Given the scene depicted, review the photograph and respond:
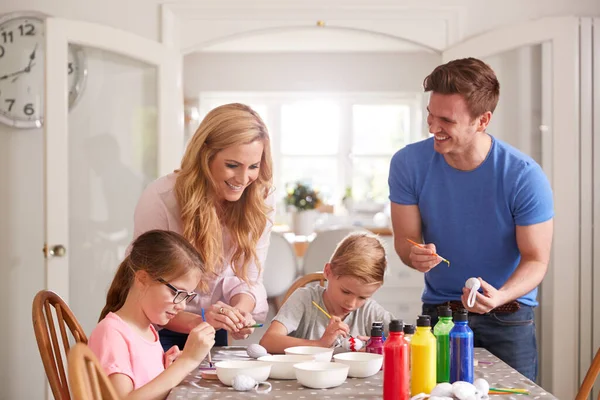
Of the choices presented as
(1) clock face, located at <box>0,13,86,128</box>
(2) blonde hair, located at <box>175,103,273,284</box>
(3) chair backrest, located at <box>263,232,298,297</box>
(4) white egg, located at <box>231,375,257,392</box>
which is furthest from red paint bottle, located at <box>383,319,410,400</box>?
(1) clock face, located at <box>0,13,86,128</box>

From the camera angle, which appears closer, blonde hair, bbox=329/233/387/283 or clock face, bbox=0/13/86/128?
blonde hair, bbox=329/233/387/283

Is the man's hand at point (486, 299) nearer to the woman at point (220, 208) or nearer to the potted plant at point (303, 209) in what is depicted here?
the woman at point (220, 208)

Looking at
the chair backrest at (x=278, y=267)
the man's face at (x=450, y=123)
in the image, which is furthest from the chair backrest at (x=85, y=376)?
the chair backrest at (x=278, y=267)

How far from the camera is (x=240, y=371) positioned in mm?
1748

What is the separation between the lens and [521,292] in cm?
221

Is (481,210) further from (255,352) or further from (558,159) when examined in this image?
(558,159)

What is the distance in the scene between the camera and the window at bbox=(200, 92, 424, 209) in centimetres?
820

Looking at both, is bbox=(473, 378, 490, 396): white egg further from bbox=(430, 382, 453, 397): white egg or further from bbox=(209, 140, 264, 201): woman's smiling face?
bbox=(209, 140, 264, 201): woman's smiling face

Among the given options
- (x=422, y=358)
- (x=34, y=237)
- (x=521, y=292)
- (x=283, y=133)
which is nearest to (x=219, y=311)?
(x=422, y=358)

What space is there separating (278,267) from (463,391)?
A: 2549mm

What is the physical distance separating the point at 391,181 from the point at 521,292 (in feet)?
1.67

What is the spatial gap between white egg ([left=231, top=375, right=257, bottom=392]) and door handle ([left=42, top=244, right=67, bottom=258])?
2.03 meters

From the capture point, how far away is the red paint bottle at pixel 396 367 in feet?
5.17

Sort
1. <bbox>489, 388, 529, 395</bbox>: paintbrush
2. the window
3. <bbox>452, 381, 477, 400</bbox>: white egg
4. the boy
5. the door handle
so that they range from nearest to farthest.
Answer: <bbox>452, 381, 477, 400</bbox>: white egg
<bbox>489, 388, 529, 395</bbox>: paintbrush
the boy
the door handle
the window
